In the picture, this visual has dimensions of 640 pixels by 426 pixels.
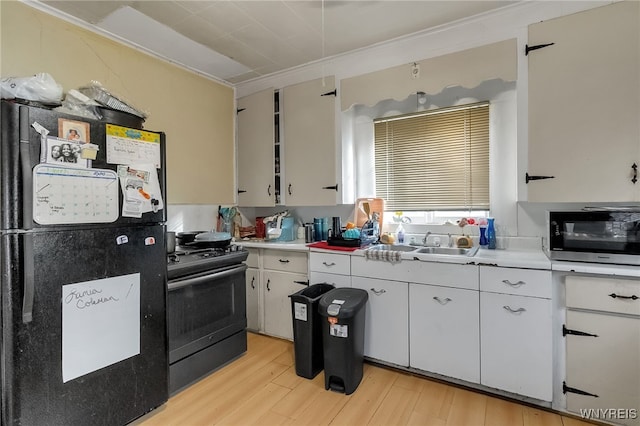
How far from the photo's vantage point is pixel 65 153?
150 cm

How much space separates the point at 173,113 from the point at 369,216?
1.98 meters

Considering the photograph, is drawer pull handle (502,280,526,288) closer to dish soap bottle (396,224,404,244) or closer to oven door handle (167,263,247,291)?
dish soap bottle (396,224,404,244)

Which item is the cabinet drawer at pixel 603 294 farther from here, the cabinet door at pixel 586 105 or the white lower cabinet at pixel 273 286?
the white lower cabinet at pixel 273 286

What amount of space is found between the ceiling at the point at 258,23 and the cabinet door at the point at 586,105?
1.65ft

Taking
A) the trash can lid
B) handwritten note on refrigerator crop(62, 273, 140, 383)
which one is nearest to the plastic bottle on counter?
the trash can lid

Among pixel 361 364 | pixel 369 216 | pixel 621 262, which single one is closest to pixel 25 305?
pixel 361 364

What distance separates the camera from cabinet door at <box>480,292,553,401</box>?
1.88 metres

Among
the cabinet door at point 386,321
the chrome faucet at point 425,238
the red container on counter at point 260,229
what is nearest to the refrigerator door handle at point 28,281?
the cabinet door at point 386,321

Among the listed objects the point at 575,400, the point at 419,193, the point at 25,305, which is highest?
the point at 419,193

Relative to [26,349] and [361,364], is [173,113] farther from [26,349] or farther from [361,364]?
[361,364]

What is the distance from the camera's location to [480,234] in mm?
2486

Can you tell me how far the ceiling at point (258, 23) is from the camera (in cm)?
218

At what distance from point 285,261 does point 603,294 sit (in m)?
2.15

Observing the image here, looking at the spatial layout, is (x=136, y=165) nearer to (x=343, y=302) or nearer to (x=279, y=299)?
(x=343, y=302)
